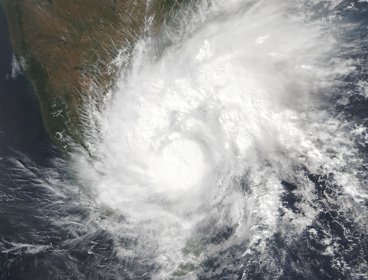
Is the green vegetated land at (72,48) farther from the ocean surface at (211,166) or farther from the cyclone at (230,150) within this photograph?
the cyclone at (230,150)

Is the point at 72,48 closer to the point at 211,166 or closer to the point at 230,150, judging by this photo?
the point at 211,166

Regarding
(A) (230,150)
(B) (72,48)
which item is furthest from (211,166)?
(B) (72,48)

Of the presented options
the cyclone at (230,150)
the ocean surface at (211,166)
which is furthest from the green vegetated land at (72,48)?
the cyclone at (230,150)

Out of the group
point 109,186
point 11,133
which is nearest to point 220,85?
point 109,186

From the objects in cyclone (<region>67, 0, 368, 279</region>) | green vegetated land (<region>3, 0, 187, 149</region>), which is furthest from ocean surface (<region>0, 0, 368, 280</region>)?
green vegetated land (<region>3, 0, 187, 149</region>)

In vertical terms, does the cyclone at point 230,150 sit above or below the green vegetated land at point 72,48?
below

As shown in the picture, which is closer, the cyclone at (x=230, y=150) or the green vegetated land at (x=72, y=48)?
the cyclone at (x=230, y=150)

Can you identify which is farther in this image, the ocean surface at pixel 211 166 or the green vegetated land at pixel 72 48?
the green vegetated land at pixel 72 48
